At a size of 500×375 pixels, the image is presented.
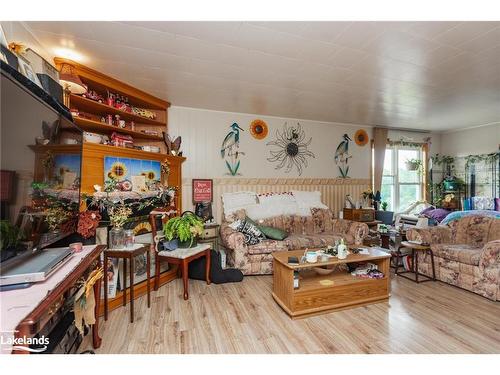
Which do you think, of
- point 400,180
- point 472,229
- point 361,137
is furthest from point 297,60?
point 400,180

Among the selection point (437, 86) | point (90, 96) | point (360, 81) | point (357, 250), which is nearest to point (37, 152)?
point (90, 96)

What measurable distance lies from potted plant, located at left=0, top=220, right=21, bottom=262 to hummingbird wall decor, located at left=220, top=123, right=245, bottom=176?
3121 mm

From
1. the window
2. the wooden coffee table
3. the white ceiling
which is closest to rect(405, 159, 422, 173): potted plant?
the window

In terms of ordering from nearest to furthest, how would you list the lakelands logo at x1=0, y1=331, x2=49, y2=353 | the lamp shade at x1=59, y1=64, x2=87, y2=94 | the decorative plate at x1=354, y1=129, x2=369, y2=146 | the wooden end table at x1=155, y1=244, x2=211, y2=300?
the lakelands logo at x1=0, y1=331, x2=49, y2=353 → the lamp shade at x1=59, y1=64, x2=87, y2=94 → the wooden end table at x1=155, y1=244, x2=211, y2=300 → the decorative plate at x1=354, y1=129, x2=369, y2=146

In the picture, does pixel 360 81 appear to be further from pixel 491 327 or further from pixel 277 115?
pixel 491 327

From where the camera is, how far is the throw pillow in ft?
11.1

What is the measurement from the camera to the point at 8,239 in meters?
1.06

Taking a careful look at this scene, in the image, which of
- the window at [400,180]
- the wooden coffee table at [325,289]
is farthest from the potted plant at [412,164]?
the wooden coffee table at [325,289]

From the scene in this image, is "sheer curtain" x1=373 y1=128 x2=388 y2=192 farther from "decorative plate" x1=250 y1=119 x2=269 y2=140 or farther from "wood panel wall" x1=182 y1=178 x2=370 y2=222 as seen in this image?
"decorative plate" x1=250 y1=119 x2=269 y2=140

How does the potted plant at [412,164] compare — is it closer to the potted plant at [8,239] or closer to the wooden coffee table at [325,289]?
the wooden coffee table at [325,289]

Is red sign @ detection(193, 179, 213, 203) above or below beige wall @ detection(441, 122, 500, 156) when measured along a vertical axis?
below

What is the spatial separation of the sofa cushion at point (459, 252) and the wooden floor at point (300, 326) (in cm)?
35

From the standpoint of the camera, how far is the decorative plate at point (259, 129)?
423 centimetres
